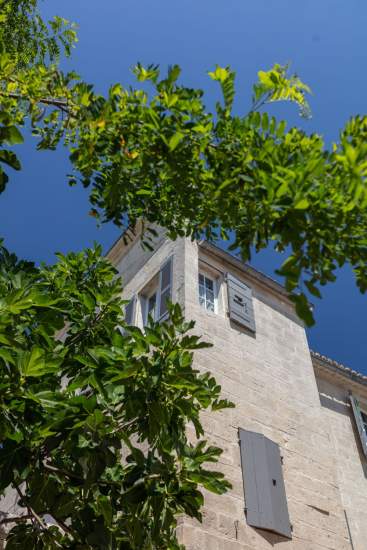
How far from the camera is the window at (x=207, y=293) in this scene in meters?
10.4

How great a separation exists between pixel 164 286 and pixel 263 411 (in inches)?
115

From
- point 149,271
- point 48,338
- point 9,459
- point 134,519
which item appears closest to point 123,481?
point 134,519

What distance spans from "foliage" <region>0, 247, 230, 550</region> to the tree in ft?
0.04

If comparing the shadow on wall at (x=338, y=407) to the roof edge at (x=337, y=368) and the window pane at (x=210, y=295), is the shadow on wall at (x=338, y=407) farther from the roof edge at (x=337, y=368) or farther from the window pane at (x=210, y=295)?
the window pane at (x=210, y=295)

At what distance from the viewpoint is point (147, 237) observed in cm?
349

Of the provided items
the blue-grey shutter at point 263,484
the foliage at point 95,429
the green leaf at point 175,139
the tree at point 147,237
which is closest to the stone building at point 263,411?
the blue-grey shutter at point 263,484

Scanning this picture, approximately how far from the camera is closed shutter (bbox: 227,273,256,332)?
10500mm

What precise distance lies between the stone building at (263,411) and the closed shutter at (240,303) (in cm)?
3

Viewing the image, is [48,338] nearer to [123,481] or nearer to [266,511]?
[123,481]

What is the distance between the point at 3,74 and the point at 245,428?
6890mm

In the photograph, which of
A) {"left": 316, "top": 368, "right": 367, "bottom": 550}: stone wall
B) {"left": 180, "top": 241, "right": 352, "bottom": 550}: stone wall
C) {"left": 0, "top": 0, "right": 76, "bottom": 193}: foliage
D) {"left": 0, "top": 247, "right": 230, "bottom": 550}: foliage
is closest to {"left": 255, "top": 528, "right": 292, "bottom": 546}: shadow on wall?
{"left": 180, "top": 241, "right": 352, "bottom": 550}: stone wall

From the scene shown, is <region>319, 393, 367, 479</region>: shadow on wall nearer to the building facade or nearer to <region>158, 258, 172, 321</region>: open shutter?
the building facade

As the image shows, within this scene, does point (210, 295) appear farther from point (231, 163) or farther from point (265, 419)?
point (231, 163)

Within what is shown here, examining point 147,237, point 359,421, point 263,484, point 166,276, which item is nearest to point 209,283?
point 166,276
